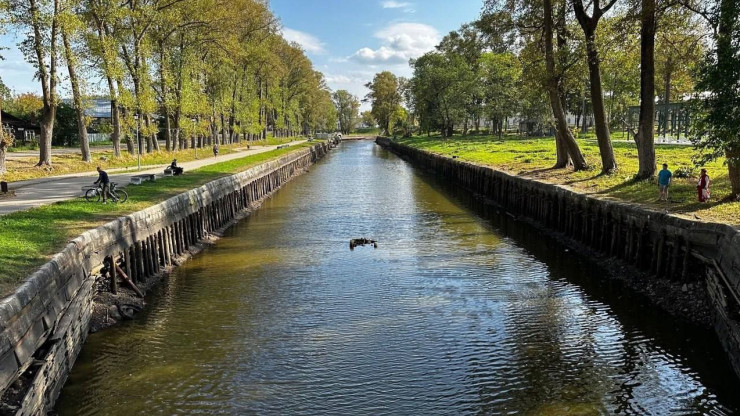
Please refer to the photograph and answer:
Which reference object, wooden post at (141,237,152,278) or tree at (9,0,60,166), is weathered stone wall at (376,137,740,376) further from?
tree at (9,0,60,166)

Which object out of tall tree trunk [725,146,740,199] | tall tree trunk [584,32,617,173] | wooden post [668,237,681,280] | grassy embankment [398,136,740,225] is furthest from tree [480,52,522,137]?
wooden post [668,237,681,280]

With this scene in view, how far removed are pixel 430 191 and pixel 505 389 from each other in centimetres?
3743

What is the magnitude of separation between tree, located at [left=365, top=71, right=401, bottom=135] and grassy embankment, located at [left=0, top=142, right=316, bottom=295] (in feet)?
481

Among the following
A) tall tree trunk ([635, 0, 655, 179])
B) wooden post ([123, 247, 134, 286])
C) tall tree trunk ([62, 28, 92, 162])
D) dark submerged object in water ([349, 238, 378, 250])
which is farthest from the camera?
tall tree trunk ([62, 28, 92, 162])

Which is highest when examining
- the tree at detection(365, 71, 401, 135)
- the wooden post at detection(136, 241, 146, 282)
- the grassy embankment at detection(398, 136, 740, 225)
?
the tree at detection(365, 71, 401, 135)

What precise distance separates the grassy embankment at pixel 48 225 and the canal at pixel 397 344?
272 centimetres

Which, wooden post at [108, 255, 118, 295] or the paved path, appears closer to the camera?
wooden post at [108, 255, 118, 295]

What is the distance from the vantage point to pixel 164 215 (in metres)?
22.9

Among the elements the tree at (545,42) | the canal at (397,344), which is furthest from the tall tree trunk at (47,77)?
the tree at (545,42)

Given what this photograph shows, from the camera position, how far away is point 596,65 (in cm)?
3178

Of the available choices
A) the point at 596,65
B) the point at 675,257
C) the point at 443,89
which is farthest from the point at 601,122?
the point at 443,89

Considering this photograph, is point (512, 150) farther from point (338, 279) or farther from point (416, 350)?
point (416, 350)

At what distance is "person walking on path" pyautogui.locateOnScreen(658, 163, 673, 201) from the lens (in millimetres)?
22406

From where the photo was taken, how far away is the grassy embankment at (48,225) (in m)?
13.3
